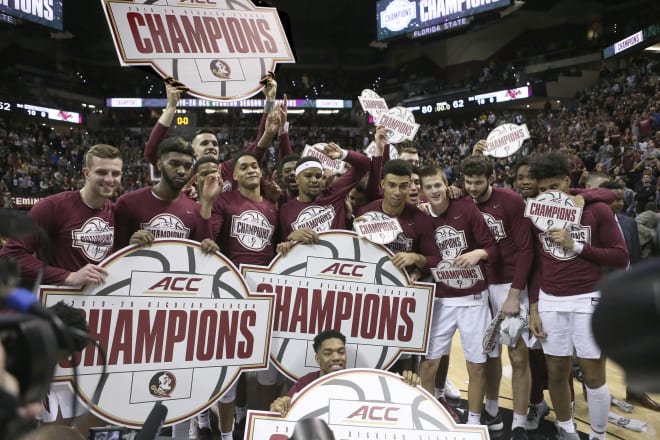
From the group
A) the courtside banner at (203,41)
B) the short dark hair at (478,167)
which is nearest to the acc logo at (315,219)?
the courtside banner at (203,41)

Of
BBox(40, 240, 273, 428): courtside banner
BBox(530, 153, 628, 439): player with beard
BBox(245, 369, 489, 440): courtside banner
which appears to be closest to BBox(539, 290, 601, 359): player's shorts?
BBox(530, 153, 628, 439): player with beard

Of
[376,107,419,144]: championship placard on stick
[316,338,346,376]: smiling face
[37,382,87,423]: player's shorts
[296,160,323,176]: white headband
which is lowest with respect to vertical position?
[37,382,87,423]: player's shorts

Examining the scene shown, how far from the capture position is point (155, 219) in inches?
124

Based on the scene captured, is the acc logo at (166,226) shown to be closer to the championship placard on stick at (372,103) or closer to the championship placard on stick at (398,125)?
the championship placard on stick at (398,125)

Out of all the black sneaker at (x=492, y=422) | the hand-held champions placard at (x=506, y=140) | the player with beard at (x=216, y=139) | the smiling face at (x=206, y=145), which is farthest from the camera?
the hand-held champions placard at (x=506, y=140)

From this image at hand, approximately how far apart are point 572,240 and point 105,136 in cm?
2861

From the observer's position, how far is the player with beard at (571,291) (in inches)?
128

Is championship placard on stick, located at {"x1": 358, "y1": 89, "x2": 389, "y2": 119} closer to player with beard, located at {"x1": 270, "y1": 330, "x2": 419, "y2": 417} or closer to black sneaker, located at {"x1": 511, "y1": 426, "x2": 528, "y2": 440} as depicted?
player with beard, located at {"x1": 270, "y1": 330, "x2": 419, "y2": 417}

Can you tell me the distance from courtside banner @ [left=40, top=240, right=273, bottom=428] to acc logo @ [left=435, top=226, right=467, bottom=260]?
123 centimetres

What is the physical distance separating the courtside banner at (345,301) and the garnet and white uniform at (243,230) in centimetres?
25

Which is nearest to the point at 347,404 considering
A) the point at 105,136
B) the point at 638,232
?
the point at 638,232

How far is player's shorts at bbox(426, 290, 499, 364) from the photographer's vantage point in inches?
138

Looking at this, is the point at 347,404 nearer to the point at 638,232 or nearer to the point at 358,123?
the point at 638,232

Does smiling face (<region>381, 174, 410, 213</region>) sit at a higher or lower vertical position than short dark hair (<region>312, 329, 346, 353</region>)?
higher
